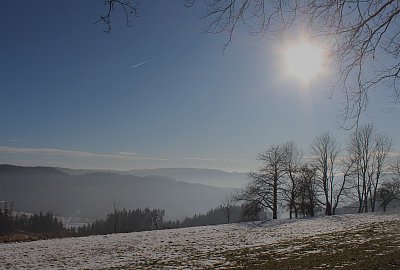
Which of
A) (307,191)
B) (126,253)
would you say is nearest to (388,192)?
(307,191)

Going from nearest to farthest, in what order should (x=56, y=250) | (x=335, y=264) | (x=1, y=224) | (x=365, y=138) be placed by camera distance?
(x=335, y=264) < (x=56, y=250) < (x=365, y=138) < (x=1, y=224)

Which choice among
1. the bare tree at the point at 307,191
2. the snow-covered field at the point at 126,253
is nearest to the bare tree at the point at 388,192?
the bare tree at the point at 307,191

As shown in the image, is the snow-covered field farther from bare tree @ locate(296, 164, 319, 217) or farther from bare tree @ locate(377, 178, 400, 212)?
bare tree @ locate(377, 178, 400, 212)

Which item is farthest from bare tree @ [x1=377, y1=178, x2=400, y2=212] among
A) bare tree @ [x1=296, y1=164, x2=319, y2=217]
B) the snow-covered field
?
the snow-covered field

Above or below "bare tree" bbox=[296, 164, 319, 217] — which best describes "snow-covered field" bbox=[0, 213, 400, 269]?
below

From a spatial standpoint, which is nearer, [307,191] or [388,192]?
[307,191]

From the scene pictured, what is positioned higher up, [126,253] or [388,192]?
[388,192]

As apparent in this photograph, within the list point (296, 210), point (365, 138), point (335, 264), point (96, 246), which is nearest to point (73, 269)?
point (96, 246)

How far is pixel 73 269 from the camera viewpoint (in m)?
15.8

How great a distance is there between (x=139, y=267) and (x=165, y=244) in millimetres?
9456

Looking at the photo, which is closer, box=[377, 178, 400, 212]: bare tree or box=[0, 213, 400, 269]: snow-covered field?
box=[0, 213, 400, 269]: snow-covered field

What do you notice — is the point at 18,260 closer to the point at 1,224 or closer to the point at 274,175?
the point at 274,175

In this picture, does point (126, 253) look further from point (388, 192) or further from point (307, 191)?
point (388, 192)

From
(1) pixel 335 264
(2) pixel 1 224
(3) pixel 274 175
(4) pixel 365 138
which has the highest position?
(4) pixel 365 138
